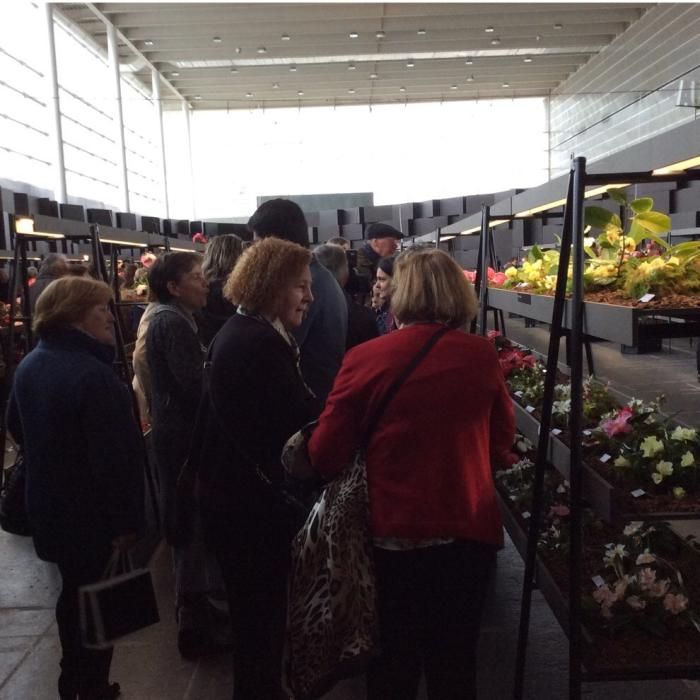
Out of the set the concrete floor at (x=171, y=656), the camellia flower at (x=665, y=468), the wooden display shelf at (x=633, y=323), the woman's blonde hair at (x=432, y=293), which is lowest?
the concrete floor at (x=171, y=656)

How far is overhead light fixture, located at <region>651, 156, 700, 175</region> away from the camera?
162 cm

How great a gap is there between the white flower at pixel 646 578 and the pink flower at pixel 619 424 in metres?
0.41

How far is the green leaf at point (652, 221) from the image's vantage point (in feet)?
7.42

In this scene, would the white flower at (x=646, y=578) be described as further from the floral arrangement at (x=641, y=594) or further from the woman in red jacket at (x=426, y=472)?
the woman in red jacket at (x=426, y=472)

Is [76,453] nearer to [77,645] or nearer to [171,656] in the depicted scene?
[77,645]

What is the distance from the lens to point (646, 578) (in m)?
2.19

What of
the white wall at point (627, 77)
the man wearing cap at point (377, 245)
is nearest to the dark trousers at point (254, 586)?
the man wearing cap at point (377, 245)

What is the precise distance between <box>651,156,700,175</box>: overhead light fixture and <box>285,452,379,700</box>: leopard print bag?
0.97 m

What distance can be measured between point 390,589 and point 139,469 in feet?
2.87

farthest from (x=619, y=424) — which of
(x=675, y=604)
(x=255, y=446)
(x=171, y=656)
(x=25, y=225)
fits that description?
(x=25, y=225)

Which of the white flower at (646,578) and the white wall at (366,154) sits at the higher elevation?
the white wall at (366,154)

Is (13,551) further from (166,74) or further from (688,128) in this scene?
(166,74)

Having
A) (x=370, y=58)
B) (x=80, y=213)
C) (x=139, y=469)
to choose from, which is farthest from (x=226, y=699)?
(x=370, y=58)

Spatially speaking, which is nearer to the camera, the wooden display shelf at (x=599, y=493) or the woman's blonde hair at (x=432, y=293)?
the woman's blonde hair at (x=432, y=293)
